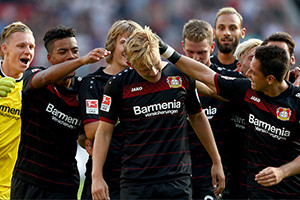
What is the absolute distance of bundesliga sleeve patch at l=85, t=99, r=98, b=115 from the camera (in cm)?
591

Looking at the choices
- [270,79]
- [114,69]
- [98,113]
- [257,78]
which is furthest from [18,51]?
[270,79]

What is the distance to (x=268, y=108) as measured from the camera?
546 cm

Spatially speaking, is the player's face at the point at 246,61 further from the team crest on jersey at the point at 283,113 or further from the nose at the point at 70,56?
the nose at the point at 70,56

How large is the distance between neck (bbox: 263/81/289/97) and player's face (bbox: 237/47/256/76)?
1.10 metres

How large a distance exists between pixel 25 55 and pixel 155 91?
7.38 feet

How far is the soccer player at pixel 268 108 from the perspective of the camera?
5.36 metres

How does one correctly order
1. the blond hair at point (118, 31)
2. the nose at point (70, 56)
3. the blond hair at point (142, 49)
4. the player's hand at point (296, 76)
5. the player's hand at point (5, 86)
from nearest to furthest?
the blond hair at point (142, 49), the player's hand at point (5, 86), the player's hand at point (296, 76), the blond hair at point (118, 31), the nose at point (70, 56)

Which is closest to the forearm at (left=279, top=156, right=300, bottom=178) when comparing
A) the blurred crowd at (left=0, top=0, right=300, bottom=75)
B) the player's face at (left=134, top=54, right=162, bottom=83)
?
the player's face at (left=134, top=54, right=162, bottom=83)

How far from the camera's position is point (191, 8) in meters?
16.9

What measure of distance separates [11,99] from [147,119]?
223cm

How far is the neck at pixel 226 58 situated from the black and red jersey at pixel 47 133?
7.98 ft

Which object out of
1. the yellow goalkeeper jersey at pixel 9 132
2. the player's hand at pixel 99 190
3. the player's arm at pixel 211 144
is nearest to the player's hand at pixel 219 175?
the player's arm at pixel 211 144

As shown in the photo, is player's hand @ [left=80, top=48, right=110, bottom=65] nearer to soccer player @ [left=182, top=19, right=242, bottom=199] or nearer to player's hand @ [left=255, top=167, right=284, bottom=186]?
soccer player @ [left=182, top=19, right=242, bottom=199]

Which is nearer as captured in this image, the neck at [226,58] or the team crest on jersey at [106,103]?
the team crest on jersey at [106,103]
